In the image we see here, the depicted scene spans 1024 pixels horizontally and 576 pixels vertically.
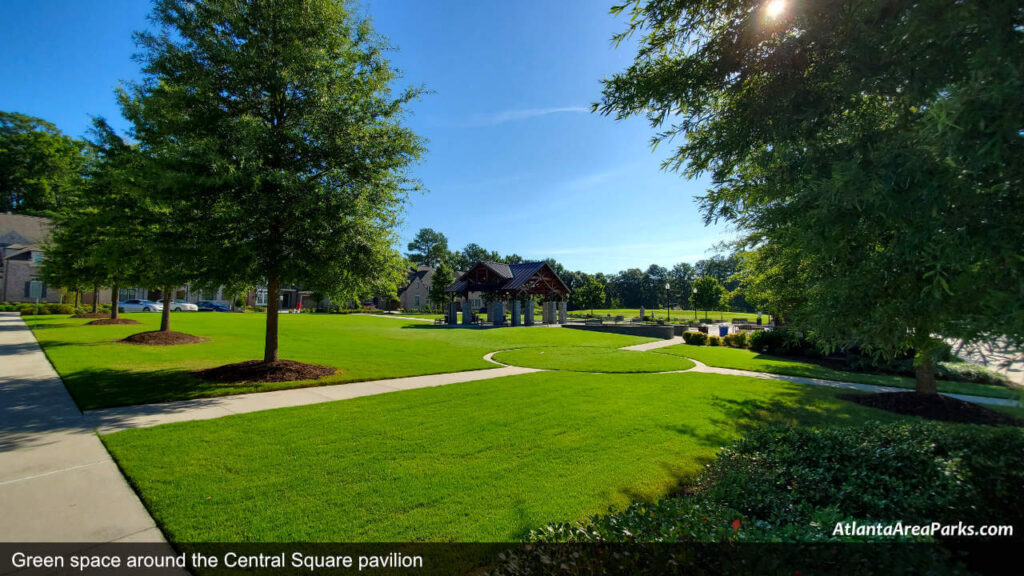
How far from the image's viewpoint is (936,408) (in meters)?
9.58

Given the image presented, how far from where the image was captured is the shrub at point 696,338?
23.8 metres

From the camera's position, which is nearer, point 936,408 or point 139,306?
point 936,408

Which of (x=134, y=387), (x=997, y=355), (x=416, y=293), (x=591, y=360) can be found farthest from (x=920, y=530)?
(x=416, y=293)

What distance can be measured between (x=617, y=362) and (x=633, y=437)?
931 centimetres

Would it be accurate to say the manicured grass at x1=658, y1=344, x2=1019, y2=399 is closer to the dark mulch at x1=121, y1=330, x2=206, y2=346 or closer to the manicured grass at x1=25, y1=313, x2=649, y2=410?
the manicured grass at x1=25, y1=313, x2=649, y2=410

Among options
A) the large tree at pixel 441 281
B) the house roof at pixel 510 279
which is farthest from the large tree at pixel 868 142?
the large tree at pixel 441 281

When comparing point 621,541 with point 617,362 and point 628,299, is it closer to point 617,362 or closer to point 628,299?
point 617,362

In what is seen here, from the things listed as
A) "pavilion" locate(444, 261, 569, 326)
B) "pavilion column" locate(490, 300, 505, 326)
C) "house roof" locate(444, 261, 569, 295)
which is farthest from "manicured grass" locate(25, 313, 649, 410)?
"house roof" locate(444, 261, 569, 295)

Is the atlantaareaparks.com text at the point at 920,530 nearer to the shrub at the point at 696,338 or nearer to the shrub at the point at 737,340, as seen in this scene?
the shrub at the point at 737,340

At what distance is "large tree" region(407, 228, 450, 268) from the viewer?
96375 mm

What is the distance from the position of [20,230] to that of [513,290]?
183 ft

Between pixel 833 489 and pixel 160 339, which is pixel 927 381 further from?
pixel 160 339

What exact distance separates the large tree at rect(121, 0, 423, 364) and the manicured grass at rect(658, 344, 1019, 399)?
13.7 m

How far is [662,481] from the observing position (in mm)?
4938
